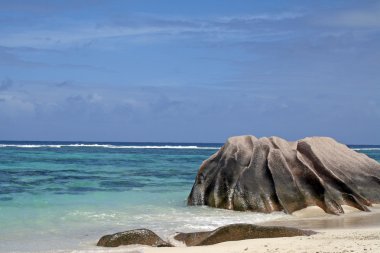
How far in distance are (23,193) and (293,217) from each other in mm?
9023

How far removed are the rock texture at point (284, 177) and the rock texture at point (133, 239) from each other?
5254 millimetres

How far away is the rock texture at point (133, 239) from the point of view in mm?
10727

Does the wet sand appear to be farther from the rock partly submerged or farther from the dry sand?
the rock partly submerged

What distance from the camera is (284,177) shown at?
52.1 ft

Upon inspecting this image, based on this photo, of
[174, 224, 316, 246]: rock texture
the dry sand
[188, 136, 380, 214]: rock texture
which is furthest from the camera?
[188, 136, 380, 214]: rock texture

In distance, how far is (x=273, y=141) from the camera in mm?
17281

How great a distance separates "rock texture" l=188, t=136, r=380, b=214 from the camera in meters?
15.7

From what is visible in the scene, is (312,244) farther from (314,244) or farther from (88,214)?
(88,214)

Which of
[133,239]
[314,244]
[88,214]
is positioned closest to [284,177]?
[88,214]

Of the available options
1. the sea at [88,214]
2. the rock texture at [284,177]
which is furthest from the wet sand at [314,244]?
the rock texture at [284,177]

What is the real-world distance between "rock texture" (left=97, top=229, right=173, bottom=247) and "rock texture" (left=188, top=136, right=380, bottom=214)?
5.25 metres

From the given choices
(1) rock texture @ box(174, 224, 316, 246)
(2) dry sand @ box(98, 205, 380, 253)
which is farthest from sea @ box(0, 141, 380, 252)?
(2) dry sand @ box(98, 205, 380, 253)

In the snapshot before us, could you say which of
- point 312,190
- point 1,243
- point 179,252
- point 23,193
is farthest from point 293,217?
point 23,193

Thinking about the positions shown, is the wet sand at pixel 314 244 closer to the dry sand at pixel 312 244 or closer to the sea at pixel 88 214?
Answer: the dry sand at pixel 312 244
